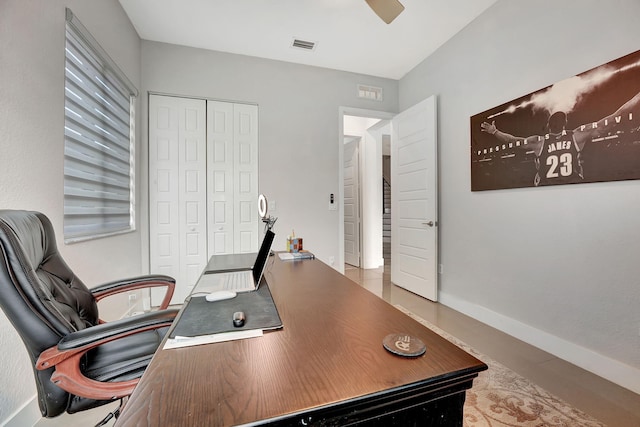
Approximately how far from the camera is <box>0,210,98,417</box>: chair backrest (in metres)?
0.83

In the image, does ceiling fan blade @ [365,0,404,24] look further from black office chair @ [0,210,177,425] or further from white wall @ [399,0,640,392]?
black office chair @ [0,210,177,425]

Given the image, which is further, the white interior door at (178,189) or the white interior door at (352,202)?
the white interior door at (352,202)

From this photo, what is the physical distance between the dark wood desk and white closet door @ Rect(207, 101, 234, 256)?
2.66 metres

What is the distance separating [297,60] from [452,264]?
311 centimetres

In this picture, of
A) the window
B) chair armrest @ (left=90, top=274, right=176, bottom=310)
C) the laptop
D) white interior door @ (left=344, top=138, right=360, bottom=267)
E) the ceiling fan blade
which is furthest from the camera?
white interior door @ (left=344, top=138, right=360, bottom=267)

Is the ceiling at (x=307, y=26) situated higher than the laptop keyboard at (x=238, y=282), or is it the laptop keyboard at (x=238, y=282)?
the ceiling at (x=307, y=26)

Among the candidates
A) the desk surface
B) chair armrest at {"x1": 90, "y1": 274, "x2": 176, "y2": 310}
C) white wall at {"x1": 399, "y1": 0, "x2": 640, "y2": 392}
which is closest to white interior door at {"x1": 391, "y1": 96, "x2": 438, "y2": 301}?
white wall at {"x1": 399, "y1": 0, "x2": 640, "y2": 392}

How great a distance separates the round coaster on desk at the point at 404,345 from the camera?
696 mm

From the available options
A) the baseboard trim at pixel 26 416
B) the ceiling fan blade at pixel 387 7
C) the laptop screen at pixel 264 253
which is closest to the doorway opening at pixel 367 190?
the ceiling fan blade at pixel 387 7

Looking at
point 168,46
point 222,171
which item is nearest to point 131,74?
point 168,46

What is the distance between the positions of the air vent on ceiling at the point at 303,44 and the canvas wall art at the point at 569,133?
201cm

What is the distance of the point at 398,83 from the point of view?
13.3ft

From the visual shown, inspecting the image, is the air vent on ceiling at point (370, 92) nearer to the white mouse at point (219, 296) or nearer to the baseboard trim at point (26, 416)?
the white mouse at point (219, 296)

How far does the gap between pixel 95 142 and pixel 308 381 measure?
8.23 feet
